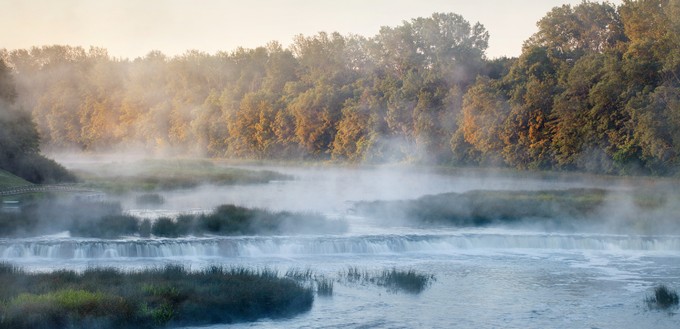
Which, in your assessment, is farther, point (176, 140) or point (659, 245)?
point (176, 140)

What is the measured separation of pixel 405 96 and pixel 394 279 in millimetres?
59357

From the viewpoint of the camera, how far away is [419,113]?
77.2 meters

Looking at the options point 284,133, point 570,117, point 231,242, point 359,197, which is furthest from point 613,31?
point 231,242

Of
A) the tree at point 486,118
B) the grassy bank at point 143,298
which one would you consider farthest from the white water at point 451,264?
the tree at point 486,118

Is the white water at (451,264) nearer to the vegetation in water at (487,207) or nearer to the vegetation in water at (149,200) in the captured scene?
the vegetation in water at (487,207)

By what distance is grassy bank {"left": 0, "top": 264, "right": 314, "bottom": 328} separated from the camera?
50.3 ft

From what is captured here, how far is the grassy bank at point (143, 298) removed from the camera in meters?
15.3

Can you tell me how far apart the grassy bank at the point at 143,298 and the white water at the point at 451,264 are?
53cm

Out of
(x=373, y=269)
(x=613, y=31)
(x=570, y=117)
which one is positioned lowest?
(x=373, y=269)

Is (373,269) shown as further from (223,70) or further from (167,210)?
(223,70)

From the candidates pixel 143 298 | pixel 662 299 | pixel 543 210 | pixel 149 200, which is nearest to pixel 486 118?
pixel 543 210

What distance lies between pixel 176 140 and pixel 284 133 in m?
26.5

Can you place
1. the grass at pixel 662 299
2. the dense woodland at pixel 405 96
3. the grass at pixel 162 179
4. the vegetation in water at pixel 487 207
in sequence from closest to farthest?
the grass at pixel 662 299, the vegetation in water at pixel 487 207, the grass at pixel 162 179, the dense woodland at pixel 405 96

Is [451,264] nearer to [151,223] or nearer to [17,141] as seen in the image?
[151,223]
